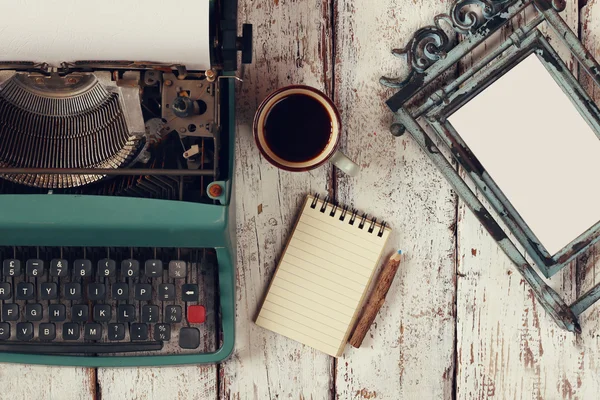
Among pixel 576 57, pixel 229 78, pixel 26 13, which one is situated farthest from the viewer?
pixel 576 57

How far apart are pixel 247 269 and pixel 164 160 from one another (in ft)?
0.85

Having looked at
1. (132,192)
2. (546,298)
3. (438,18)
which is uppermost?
(438,18)

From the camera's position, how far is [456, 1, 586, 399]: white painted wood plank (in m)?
1.19

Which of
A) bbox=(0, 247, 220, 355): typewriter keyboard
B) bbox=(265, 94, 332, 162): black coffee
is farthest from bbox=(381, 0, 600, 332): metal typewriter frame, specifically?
bbox=(0, 247, 220, 355): typewriter keyboard

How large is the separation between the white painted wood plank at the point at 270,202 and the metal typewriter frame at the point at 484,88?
135 millimetres

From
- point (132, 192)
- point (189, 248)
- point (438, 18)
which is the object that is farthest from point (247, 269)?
point (438, 18)

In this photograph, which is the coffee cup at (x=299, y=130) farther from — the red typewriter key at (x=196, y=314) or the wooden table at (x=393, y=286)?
the red typewriter key at (x=196, y=314)

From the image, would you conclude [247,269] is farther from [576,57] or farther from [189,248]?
[576,57]

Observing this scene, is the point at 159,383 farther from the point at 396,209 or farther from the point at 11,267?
the point at 396,209

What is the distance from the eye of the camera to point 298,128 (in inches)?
42.3

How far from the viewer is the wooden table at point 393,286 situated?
1167mm

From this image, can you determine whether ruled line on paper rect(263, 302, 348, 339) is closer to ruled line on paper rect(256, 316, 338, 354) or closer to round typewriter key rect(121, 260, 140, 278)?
ruled line on paper rect(256, 316, 338, 354)

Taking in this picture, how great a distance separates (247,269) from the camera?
1.17 meters

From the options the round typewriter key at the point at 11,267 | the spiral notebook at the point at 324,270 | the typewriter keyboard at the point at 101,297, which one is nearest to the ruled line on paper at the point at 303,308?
the spiral notebook at the point at 324,270
